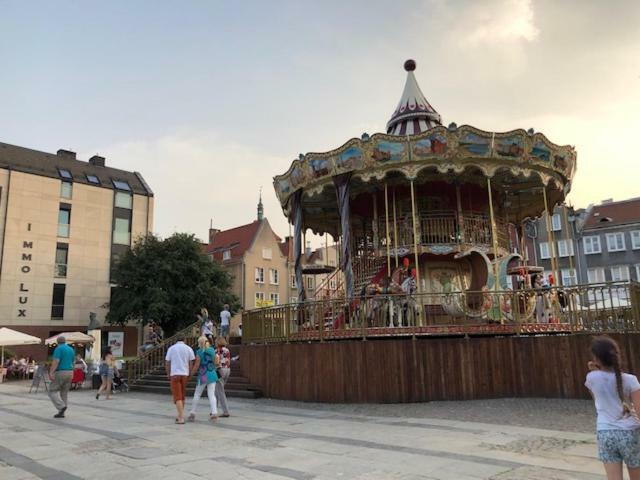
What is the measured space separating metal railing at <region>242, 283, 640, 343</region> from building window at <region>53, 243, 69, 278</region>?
3163 cm

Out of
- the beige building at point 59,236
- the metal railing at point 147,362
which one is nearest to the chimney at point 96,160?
the beige building at point 59,236

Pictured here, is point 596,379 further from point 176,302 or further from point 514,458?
point 176,302

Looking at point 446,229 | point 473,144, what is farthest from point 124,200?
point 473,144

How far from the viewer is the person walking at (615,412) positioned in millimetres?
4000

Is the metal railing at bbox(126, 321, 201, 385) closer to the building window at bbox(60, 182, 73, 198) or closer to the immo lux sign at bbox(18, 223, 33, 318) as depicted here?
the immo lux sign at bbox(18, 223, 33, 318)

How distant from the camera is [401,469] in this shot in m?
6.32

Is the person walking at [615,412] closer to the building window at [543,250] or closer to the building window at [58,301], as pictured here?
the building window at [58,301]

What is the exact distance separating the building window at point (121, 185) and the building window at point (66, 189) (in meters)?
3.85

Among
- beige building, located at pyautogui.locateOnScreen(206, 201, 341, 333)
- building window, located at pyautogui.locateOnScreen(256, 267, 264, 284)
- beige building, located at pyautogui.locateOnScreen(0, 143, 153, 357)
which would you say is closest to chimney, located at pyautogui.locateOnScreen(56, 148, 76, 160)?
beige building, located at pyautogui.locateOnScreen(0, 143, 153, 357)

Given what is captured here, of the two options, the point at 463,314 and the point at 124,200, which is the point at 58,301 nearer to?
the point at 124,200

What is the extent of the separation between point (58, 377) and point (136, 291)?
27909mm

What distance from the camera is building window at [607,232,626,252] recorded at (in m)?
45.1

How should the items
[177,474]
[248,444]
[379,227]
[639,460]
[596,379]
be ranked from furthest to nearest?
[379,227] → [248,444] → [177,474] → [596,379] → [639,460]

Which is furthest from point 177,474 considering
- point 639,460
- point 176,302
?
point 176,302
